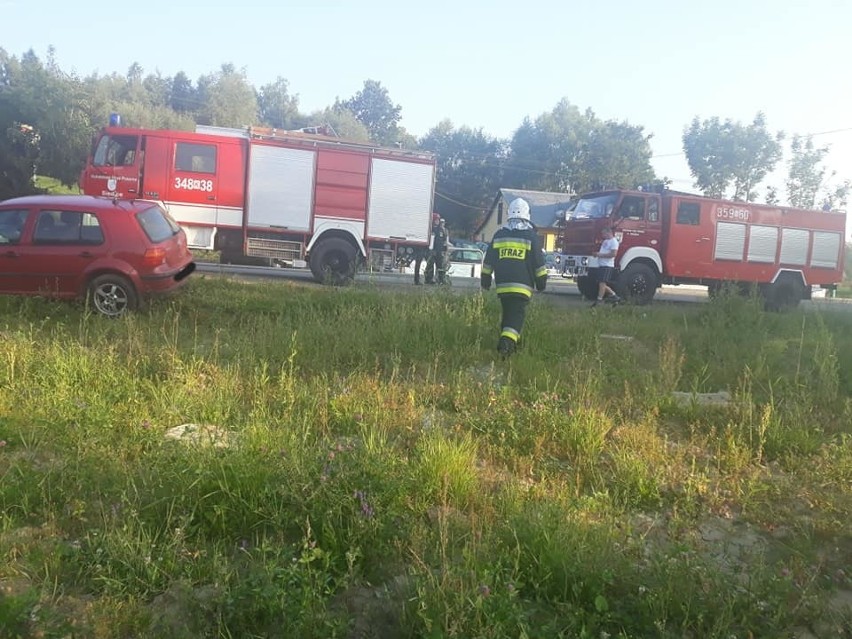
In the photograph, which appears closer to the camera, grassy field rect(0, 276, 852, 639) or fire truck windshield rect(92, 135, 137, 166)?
grassy field rect(0, 276, 852, 639)

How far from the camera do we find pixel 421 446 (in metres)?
3.90

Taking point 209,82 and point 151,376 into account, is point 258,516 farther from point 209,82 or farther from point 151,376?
point 209,82

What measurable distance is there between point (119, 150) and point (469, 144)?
57.6m

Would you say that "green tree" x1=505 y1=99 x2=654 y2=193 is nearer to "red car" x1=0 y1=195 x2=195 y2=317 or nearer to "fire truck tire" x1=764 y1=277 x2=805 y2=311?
"fire truck tire" x1=764 y1=277 x2=805 y2=311

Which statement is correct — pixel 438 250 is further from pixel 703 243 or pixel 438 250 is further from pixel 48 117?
pixel 48 117

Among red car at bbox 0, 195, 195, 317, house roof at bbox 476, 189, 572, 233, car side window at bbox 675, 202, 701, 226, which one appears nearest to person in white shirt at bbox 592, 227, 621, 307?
car side window at bbox 675, 202, 701, 226

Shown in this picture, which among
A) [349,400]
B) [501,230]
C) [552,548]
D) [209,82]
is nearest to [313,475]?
[552,548]

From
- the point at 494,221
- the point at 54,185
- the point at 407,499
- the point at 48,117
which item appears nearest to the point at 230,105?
the point at 494,221

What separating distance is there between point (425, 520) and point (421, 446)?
2.13ft

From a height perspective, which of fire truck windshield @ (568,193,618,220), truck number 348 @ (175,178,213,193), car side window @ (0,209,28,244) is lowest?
car side window @ (0,209,28,244)

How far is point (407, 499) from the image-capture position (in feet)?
11.1

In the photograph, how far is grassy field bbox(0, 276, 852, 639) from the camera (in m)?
2.62

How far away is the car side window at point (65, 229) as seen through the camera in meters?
8.36

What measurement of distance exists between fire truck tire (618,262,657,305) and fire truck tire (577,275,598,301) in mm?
602
